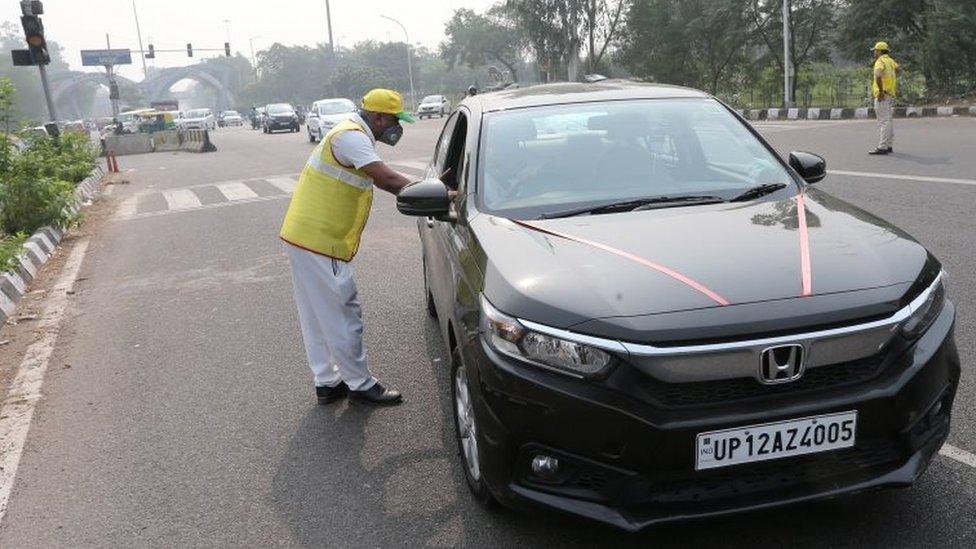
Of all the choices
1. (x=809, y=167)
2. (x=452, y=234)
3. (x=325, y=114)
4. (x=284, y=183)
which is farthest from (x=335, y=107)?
(x=809, y=167)

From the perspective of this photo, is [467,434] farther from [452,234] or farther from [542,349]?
[452,234]

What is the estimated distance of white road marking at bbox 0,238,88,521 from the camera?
13.3ft

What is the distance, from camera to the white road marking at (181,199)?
13844 millimetres

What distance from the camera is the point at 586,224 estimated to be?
11.0ft

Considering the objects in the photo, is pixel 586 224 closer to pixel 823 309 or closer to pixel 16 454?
pixel 823 309

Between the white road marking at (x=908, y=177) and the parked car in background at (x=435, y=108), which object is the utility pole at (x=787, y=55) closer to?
the white road marking at (x=908, y=177)

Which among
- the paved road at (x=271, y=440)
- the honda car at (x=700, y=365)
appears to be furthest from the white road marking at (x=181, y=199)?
the honda car at (x=700, y=365)

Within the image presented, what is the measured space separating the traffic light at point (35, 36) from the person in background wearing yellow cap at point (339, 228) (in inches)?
553

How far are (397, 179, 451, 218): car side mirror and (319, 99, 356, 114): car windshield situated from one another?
84.6 feet

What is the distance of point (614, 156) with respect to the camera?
3916 mm

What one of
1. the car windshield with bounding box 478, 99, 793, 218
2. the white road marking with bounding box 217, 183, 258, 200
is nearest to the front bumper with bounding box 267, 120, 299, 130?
the white road marking with bounding box 217, 183, 258, 200

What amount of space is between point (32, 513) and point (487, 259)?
7.32 ft

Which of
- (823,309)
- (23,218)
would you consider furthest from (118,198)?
(823,309)

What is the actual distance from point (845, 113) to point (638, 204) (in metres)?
22.9
